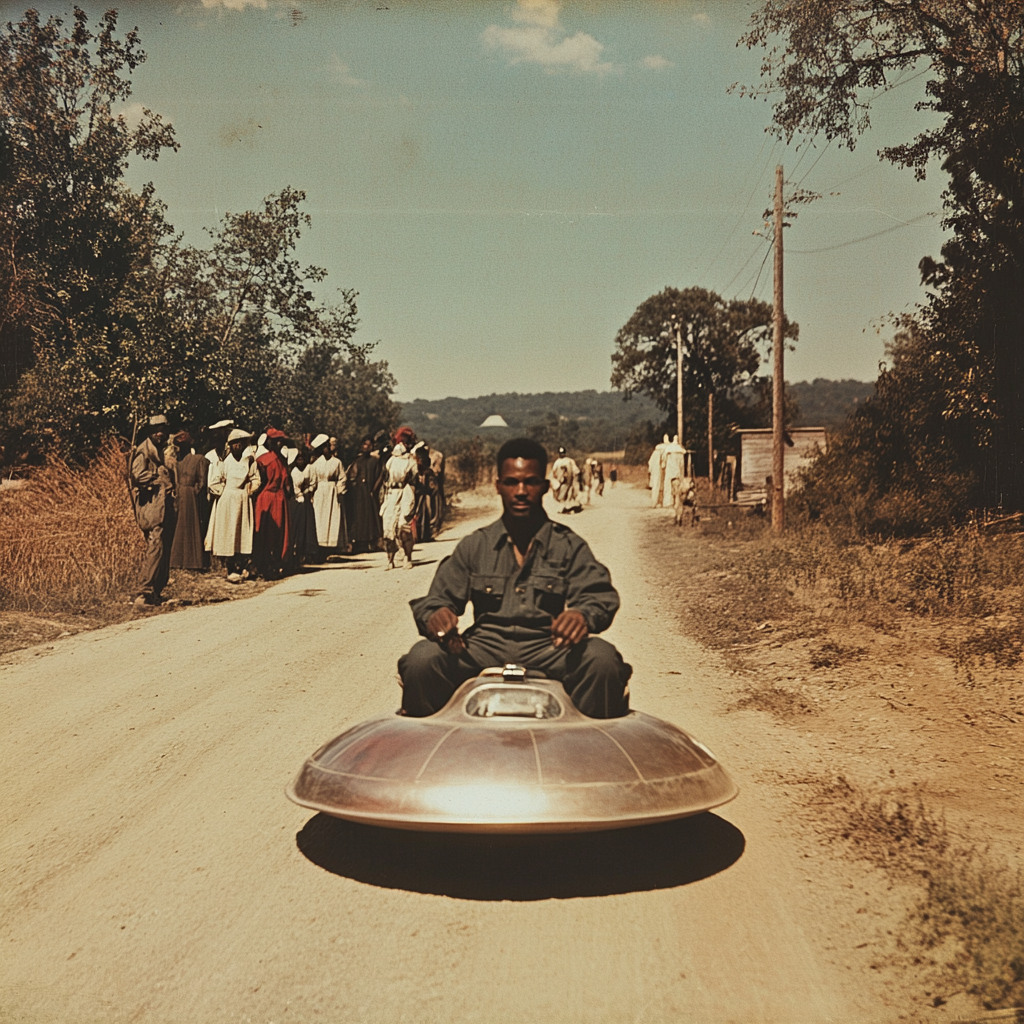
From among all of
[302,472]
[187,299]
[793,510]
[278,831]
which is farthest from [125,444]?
[278,831]

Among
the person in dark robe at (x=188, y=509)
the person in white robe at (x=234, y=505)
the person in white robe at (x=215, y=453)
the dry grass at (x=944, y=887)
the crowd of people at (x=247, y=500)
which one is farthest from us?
the person in white robe at (x=215, y=453)

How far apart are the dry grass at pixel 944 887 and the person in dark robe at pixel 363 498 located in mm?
16034

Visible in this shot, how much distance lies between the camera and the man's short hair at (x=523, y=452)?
A: 5.54m

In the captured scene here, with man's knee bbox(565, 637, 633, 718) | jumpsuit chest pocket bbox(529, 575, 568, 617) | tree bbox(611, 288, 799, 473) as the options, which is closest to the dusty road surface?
man's knee bbox(565, 637, 633, 718)

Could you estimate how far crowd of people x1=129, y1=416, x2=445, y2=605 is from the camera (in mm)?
13875

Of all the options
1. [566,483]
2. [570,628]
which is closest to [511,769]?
[570,628]

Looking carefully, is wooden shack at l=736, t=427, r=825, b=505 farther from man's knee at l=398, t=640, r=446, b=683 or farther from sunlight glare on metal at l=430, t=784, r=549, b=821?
sunlight glare on metal at l=430, t=784, r=549, b=821

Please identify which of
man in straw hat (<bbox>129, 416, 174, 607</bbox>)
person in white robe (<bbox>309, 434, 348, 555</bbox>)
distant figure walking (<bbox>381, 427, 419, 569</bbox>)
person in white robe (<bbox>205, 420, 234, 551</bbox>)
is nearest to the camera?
man in straw hat (<bbox>129, 416, 174, 607</bbox>)

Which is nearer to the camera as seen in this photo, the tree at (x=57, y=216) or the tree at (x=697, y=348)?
the tree at (x=57, y=216)

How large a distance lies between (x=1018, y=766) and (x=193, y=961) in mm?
5044

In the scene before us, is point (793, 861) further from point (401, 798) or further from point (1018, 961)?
point (401, 798)

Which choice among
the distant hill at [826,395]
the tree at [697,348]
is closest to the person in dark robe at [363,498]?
the tree at [697,348]

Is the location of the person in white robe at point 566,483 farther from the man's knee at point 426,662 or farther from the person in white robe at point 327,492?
the man's knee at point 426,662

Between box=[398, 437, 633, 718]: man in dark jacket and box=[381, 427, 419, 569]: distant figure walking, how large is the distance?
11.9 meters
